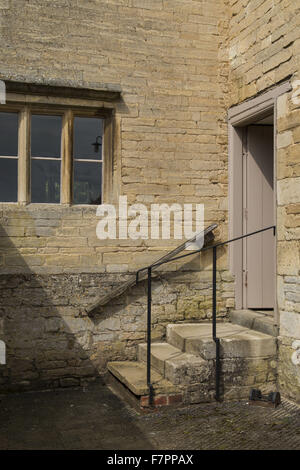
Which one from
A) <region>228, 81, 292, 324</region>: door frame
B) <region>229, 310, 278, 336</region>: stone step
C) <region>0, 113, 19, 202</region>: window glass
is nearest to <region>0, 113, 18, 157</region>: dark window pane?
<region>0, 113, 19, 202</region>: window glass

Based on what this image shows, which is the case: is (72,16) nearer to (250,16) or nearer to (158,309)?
(250,16)

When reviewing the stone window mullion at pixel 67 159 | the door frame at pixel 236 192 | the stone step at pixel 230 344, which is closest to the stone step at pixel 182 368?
the stone step at pixel 230 344

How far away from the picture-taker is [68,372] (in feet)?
20.7

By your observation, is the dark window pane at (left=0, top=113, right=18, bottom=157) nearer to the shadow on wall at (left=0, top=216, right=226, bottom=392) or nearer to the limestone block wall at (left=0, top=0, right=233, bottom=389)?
the limestone block wall at (left=0, top=0, right=233, bottom=389)

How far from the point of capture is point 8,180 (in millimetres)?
6348

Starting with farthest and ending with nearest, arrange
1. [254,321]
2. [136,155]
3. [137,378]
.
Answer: [136,155] < [254,321] < [137,378]

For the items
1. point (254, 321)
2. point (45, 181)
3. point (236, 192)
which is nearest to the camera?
point (254, 321)

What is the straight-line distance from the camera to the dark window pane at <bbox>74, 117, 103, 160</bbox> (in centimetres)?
662

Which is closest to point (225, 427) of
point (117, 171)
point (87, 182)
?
point (117, 171)

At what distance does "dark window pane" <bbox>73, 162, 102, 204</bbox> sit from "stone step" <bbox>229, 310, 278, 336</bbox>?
228 cm

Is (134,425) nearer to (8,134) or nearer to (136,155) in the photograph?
(136,155)

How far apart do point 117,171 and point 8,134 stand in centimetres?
139

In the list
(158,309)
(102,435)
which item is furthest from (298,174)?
(102,435)

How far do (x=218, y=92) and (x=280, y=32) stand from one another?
1.25 meters
